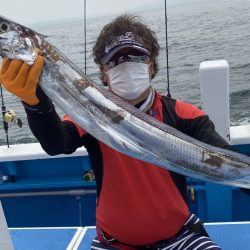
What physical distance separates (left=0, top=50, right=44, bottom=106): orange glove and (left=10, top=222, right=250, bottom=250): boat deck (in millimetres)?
1633

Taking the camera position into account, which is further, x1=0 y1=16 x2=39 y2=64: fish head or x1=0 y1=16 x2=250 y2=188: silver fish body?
x1=0 y1=16 x2=250 y2=188: silver fish body

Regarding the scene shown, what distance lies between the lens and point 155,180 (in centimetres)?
240

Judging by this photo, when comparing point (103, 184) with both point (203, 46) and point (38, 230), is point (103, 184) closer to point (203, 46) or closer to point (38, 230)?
point (38, 230)

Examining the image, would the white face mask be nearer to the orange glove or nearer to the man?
the man

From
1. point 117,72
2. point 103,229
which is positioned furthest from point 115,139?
point 103,229

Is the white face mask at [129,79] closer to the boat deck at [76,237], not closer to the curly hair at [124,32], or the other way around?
the curly hair at [124,32]

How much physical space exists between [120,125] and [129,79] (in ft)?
1.51

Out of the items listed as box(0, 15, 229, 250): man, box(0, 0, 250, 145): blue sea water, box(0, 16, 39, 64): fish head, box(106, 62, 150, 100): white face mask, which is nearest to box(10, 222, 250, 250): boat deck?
box(0, 15, 229, 250): man

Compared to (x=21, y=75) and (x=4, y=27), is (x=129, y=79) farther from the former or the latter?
(x=4, y=27)

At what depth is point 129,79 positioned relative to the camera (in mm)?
2367

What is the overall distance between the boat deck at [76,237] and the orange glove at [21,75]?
1.63m

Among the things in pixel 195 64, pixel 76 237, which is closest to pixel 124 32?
pixel 76 237

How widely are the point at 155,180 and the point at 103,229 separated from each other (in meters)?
0.42

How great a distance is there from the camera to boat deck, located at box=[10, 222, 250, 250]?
3.09 meters
